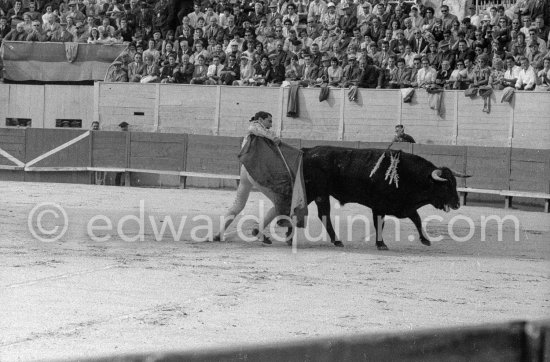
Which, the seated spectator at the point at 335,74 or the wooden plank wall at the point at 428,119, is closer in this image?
the wooden plank wall at the point at 428,119

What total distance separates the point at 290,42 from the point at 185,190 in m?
3.24

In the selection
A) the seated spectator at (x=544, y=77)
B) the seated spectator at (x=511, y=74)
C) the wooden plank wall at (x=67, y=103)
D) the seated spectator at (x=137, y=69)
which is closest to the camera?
the seated spectator at (x=544, y=77)

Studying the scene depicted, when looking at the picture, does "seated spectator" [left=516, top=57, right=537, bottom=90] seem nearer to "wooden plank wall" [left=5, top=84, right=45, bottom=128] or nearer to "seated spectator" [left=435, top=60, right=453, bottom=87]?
"seated spectator" [left=435, top=60, right=453, bottom=87]

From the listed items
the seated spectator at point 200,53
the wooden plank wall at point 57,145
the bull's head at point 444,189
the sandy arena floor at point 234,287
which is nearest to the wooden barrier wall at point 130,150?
the wooden plank wall at point 57,145

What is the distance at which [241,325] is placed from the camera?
6.44 metres

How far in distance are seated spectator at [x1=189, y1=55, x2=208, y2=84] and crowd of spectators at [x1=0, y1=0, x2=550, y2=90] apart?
0.08ft

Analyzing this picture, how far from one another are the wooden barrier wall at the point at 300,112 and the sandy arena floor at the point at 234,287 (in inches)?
192

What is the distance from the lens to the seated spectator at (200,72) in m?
20.1

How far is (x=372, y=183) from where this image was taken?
10.8 metres

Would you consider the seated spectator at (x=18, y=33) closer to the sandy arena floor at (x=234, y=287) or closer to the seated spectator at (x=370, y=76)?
the seated spectator at (x=370, y=76)

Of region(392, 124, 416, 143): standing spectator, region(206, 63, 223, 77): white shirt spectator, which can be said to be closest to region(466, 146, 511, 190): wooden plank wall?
region(392, 124, 416, 143): standing spectator

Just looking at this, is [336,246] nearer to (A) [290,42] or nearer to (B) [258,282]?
(B) [258,282]

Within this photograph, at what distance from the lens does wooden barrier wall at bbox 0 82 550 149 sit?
17859 mm

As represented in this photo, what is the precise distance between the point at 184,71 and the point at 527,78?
21.9 ft
